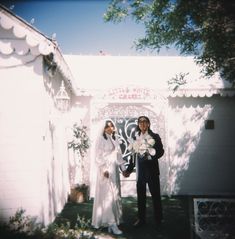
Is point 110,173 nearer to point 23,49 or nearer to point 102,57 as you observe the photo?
point 23,49

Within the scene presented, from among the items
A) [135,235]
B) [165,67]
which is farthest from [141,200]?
[165,67]

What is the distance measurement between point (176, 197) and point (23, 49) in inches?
286

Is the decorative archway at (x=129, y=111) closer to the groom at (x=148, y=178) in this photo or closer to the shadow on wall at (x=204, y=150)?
the shadow on wall at (x=204, y=150)

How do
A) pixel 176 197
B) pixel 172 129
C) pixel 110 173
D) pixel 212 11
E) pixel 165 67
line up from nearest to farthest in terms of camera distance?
1. pixel 212 11
2. pixel 110 173
3. pixel 176 197
4. pixel 172 129
5. pixel 165 67

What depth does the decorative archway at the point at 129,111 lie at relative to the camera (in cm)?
1062

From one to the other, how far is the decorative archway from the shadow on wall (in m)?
0.52

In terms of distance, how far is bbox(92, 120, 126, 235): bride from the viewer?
6.30m

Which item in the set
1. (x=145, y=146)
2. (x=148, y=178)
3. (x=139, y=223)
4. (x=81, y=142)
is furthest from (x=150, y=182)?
(x=81, y=142)

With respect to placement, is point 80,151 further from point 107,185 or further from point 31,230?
point 31,230

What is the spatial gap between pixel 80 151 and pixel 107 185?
363cm

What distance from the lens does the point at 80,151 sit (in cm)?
986

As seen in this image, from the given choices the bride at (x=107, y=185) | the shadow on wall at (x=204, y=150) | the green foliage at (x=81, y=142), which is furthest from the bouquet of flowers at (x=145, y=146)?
the shadow on wall at (x=204, y=150)

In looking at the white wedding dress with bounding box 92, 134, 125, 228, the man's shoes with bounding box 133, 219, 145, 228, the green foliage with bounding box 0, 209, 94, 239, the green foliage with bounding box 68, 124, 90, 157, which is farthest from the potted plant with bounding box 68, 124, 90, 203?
the green foliage with bounding box 0, 209, 94, 239

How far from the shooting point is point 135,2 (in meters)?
6.59
